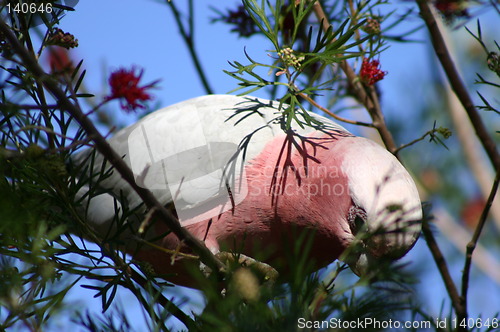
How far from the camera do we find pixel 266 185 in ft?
6.55

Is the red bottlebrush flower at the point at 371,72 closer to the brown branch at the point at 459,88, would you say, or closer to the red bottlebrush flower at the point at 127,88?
the brown branch at the point at 459,88

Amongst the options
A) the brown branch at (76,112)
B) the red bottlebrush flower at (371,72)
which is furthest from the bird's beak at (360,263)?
the brown branch at (76,112)

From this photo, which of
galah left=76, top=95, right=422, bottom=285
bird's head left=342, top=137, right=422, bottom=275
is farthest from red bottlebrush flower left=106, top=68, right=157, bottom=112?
bird's head left=342, top=137, right=422, bottom=275

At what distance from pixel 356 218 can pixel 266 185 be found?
33cm

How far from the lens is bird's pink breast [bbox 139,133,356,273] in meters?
1.94

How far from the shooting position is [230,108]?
2.17 meters

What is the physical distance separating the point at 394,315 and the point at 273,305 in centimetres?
39

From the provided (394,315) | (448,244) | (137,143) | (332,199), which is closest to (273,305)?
(394,315)

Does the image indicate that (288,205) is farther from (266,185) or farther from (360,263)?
(360,263)

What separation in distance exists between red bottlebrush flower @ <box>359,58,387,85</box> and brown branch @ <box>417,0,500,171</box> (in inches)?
8.2

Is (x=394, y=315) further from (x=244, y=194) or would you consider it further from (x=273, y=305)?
(x=244, y=194)

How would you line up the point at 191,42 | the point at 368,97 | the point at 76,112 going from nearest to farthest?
1. the point at 76,112
2. the point at 368,97
3. the point at 191,42

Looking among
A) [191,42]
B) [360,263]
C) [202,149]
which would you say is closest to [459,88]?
[360,263]

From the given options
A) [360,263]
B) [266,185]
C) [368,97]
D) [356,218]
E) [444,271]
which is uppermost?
[368,97]
